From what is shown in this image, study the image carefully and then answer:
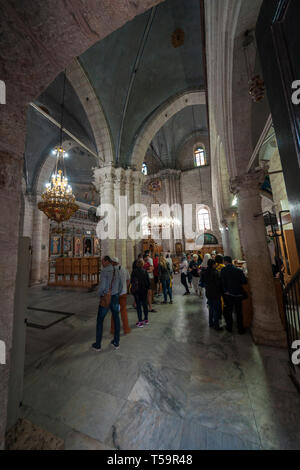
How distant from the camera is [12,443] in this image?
120cm

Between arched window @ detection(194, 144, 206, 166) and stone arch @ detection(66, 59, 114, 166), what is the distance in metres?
13.2

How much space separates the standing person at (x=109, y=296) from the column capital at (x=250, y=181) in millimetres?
3035

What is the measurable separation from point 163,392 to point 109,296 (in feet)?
4.77

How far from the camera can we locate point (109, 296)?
9.29ft

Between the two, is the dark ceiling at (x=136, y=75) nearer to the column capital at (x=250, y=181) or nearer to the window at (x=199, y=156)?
the column capital at (x=250, y=181)

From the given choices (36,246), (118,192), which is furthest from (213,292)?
(36,246)

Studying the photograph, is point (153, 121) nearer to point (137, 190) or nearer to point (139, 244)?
point (137, 190)

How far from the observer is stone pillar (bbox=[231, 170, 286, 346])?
294cm

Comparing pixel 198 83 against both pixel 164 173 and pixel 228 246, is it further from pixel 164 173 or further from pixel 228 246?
pixel 164 173

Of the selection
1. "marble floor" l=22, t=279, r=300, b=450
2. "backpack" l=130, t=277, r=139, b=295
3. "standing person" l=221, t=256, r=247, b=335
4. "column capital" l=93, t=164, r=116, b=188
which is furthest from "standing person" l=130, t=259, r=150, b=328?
"column capital" l=93, t=164, r=116, b=188

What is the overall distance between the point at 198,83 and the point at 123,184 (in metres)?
6.09

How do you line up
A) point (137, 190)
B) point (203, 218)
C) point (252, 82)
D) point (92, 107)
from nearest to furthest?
point (252, 82) → point (92, 107) → point (137, 190) → point (203, 218)

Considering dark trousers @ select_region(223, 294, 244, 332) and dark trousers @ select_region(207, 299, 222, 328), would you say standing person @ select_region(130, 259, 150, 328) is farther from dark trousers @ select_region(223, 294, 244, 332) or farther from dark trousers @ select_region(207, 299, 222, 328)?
dark trousers @ select_region(223, 294, 244, 332)
